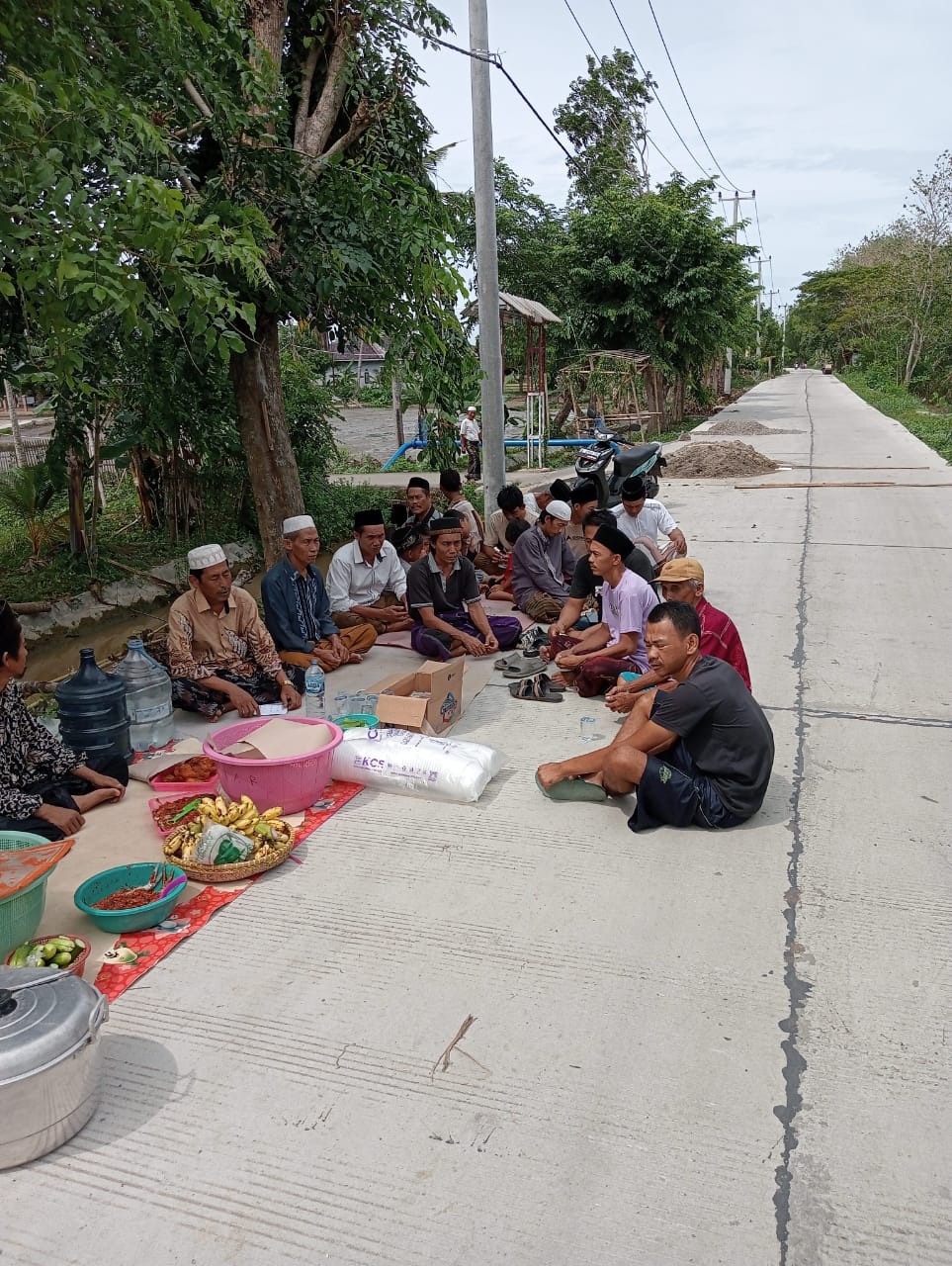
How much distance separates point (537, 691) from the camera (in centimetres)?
595

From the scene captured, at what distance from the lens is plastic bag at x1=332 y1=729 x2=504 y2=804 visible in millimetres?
4484

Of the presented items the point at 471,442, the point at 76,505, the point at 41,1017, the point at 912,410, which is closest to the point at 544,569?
the point at 76,505

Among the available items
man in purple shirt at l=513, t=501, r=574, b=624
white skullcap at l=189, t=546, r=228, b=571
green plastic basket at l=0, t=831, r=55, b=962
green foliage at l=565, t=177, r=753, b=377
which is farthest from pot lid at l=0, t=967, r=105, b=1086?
green foliage at l=565, t=177, r=753, b=377

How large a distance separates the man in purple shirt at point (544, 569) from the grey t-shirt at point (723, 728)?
348 cm

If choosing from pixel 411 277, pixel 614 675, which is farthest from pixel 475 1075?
pixel 411 277

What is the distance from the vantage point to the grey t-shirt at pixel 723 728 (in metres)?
3.96

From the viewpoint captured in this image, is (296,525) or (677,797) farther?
(296,525)

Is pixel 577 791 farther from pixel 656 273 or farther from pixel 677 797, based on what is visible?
pixel 656 273

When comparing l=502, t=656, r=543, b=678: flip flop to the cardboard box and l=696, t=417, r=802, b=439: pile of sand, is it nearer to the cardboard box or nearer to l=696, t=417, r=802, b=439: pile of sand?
the cardboard box

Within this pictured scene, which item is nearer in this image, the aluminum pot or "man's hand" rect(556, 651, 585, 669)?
the aluminum pot

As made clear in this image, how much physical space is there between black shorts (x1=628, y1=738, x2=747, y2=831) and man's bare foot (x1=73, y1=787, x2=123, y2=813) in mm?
2390

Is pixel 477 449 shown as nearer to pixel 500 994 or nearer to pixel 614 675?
pixel 614 675

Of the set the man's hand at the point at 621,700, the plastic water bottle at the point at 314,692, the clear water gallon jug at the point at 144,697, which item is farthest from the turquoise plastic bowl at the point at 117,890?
the man's hand at the point at 621,700

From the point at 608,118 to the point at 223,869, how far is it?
3884cm
